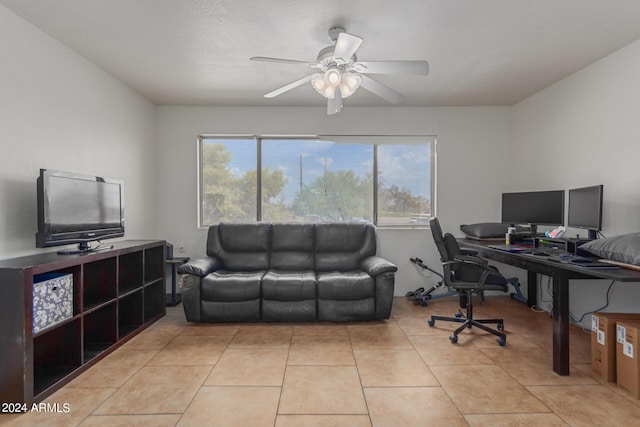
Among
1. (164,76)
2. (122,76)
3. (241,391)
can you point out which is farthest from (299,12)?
(241,391)

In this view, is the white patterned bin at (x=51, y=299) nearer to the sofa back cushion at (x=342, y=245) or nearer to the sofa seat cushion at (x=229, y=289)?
the sofa seat cushion at (x=229, y=289)

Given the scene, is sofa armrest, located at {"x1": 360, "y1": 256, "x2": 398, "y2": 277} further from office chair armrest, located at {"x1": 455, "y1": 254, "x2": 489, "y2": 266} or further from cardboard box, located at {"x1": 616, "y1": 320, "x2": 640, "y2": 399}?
cardboard box, located at {"x1": 616, "y1": 320, "x2": 640, "y2": 399}

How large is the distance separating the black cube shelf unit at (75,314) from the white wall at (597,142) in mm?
4340

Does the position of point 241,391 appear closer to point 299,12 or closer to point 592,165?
point 299,12

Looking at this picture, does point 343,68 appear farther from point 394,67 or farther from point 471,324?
point 471,324

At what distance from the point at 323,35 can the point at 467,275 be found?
2.46 m

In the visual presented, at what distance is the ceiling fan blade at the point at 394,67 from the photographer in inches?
89.8

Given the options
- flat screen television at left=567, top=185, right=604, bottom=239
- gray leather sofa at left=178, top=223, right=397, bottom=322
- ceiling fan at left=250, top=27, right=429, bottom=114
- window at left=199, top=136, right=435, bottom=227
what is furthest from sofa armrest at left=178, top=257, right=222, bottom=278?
flat screen television at left=567, top=185, right=604, bottom=239

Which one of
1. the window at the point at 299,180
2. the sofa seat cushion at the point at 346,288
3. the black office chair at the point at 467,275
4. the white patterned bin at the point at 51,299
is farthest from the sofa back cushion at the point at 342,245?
the white patterned bin at the point at 51,299

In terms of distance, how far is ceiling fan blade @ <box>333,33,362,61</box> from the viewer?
199 centimetres

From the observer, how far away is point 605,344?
2223 millimetres

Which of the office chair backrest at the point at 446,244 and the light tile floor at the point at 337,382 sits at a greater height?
the office chair backrest at the point at 446,244

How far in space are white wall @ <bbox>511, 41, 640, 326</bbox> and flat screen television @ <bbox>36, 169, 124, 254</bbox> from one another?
178 inches

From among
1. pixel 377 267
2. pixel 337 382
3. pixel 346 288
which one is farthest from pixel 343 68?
pixel 337 382
